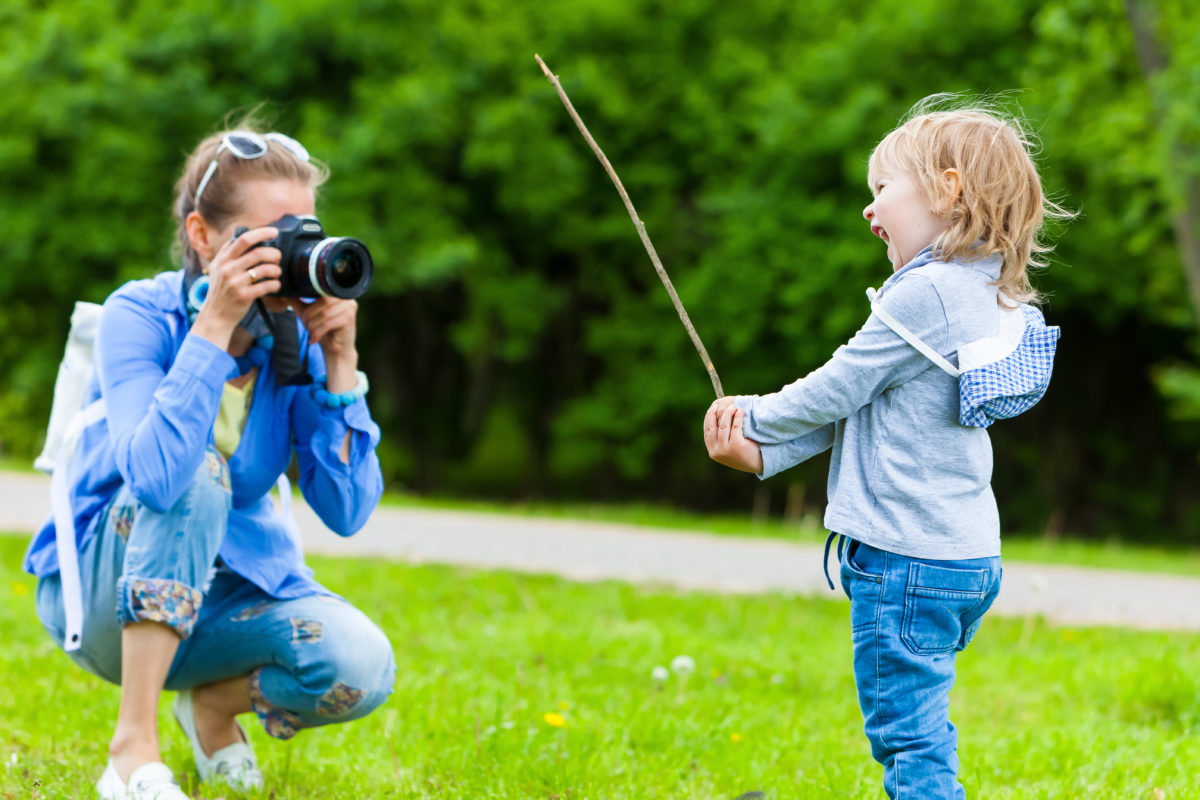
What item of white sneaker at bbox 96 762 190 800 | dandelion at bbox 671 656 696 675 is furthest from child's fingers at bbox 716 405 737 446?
dandelion at bbox 671 656 696 675

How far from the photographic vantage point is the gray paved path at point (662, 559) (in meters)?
6.67

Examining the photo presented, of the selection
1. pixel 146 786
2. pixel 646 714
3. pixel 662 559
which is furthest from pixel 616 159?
pixel 146 786

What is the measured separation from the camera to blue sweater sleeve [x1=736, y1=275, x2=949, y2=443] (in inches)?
83.9

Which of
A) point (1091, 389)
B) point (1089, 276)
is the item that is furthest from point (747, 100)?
point (1091, 389)

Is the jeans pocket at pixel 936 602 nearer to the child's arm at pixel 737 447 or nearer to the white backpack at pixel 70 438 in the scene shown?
the child's arm at pixel 737 447

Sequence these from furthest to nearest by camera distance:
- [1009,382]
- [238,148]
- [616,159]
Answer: [616,159] < [238,148] < [1009,382]

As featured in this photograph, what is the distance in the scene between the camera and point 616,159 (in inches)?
609

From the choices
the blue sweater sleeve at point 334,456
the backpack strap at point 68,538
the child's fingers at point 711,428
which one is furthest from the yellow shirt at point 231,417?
the child's fingers at point 711,428

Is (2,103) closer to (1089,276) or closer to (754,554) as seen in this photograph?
(754,554)

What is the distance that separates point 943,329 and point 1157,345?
16.1 metres

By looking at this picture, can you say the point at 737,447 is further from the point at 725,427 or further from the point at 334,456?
the point at 334,456

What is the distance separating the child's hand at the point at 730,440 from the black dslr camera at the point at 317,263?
828 millimetres

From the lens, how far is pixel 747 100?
14.7 m

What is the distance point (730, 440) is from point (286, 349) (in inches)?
42.7
